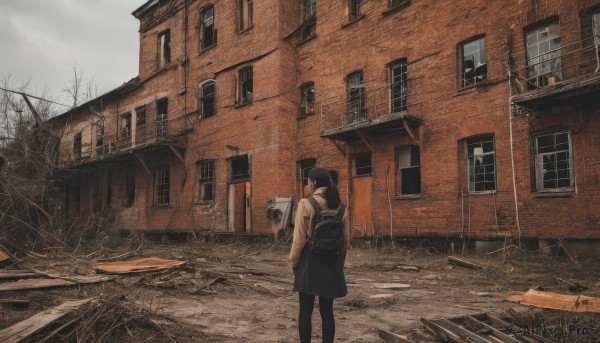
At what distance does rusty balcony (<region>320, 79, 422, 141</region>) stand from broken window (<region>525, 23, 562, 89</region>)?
3301mm

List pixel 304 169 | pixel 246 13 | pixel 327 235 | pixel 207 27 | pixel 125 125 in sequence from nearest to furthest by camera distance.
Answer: pixel 327 235 < pixel 304 169 < pixel 246 13 < pixel 207 27 < pixel 125 125

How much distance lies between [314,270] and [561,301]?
4.12 meters

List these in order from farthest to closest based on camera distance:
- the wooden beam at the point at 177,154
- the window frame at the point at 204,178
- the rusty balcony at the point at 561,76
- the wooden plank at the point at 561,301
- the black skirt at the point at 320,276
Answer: the wooden beam at the point at 177,154
the window frame at the point at 204,178
the rusty balcony at the point at 561,76
the wooden plank at the point at 561,301
the black skirt at the point at 320,276

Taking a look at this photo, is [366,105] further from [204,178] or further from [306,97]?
[204,178]

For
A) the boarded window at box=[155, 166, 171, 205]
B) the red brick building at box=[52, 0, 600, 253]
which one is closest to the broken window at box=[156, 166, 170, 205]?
the boarded window at box=[155, 166, 171, 205]

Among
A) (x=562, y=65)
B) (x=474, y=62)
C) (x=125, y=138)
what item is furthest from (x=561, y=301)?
(x=125, y=138)

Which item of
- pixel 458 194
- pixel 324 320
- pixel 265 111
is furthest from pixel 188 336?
pixel 265 111

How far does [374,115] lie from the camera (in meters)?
14.9

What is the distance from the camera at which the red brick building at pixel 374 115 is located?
A: 36.0ft

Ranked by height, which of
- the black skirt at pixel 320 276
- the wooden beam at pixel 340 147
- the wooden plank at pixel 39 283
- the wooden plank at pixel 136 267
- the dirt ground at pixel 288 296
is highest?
the wooden beam at pixel 340 147

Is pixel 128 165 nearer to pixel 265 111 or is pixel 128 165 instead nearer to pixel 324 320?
pixel 265 111

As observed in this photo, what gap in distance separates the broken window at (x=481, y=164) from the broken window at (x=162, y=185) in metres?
15.0

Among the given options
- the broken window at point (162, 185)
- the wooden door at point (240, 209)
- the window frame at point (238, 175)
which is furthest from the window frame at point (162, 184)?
the wooden door at point (240, 209)

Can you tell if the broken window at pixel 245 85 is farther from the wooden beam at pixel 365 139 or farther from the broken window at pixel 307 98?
the wooden beam at pixel 365 139
